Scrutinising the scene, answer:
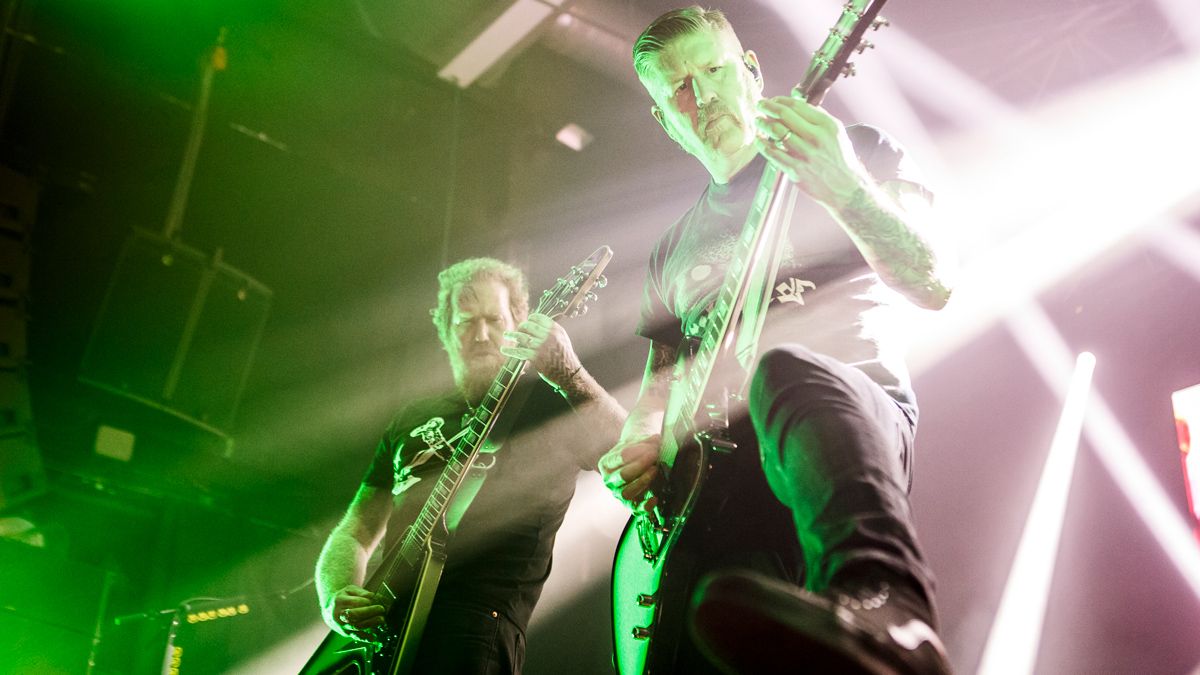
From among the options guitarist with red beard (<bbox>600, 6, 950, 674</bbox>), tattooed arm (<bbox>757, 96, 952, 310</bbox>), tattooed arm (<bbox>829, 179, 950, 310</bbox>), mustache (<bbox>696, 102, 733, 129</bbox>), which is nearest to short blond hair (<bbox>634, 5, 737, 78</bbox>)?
guitarist with red beard (<bbox>600, 6, 950, 674</bbox>)

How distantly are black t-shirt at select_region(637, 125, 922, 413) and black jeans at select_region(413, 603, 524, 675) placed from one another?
110 centimetres

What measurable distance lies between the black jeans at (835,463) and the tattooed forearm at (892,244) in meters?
0.26

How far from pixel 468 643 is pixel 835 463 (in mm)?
1728

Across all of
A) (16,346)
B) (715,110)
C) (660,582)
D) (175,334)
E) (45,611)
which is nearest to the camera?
(660,582)

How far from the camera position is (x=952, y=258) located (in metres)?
1.68

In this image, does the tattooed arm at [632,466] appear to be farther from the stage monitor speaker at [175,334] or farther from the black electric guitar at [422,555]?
the stage monitor speaker at [175,334]

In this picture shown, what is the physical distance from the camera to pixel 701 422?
173cm

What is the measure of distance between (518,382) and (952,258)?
1650 mm

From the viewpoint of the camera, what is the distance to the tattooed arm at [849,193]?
1443mm

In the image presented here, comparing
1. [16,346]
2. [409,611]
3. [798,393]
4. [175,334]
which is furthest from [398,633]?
[16,346]

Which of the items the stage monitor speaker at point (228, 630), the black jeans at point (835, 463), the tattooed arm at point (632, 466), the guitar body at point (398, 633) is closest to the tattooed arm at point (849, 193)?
the black jeans at point (835, 463)

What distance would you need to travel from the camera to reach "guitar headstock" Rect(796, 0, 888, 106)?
5.54ft

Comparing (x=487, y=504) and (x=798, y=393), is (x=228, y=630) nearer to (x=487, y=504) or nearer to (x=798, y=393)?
(x=487, y=504)

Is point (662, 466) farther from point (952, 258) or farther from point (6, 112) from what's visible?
point (6, 112)
